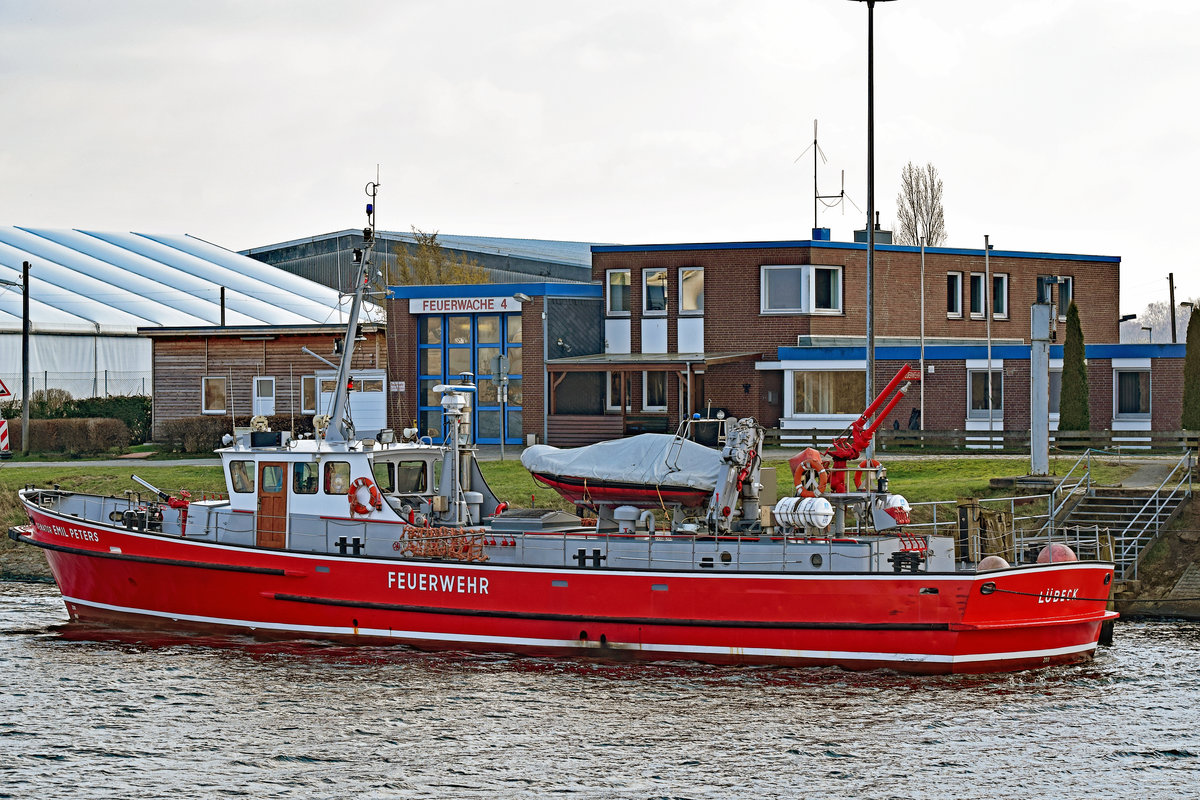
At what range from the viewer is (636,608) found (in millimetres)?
19438

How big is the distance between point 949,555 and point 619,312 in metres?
22.9

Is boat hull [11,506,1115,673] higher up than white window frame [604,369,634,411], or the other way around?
white window frame [604,369,634,411]

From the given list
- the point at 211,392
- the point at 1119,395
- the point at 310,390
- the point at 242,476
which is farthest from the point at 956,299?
the point at 242,476

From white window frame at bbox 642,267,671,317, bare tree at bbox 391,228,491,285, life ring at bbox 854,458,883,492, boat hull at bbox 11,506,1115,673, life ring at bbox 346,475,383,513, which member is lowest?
boat hull at bbox 11,506,1115,673

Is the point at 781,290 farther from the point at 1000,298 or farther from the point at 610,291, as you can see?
the point at 1000,298

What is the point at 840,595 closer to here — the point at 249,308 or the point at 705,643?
the point at 705,643

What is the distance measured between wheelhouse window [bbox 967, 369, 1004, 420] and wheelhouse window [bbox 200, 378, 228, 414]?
24058mm

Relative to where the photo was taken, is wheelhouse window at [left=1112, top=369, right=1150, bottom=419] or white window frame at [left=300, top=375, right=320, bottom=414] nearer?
wheelhouse window at [left=1112, top=369, right=1150, bottom=419]

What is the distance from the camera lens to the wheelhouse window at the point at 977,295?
145 feet

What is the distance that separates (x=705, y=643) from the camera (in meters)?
19.2

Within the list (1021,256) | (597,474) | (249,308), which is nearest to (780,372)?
(1021,256)

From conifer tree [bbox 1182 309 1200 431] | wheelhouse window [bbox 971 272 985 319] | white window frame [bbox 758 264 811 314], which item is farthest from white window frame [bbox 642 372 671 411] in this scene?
conifer tree [bbox 1182 309 1200 431]

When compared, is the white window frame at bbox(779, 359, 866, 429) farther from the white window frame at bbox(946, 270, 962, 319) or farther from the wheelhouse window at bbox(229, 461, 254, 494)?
the wheelhouse window at bbox(229, 461, 254, 494)

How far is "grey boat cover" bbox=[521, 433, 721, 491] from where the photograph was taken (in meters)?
20.8
